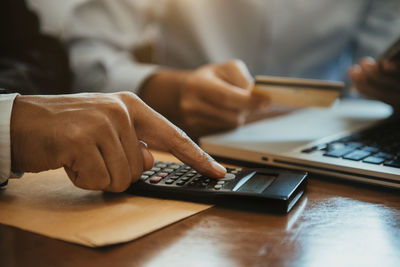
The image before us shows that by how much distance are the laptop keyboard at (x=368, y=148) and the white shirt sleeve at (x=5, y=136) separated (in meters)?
0.38

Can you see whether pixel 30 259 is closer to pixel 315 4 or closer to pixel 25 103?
pixel 25 103

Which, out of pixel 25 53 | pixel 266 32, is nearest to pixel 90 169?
pixel 25 53

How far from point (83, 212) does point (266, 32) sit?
3.83 ft

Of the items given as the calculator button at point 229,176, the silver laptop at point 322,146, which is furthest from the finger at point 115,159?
the silver laptop at point 322,146

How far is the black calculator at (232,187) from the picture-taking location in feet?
1.29

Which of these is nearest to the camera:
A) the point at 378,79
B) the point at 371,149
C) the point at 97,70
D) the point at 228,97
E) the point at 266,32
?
the point at 371,149

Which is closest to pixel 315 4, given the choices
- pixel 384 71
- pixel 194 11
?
pixel 194 11

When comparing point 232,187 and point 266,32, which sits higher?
point 266,32

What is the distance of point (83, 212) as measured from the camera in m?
0.38

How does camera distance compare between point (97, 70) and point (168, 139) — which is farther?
point (97, 70)

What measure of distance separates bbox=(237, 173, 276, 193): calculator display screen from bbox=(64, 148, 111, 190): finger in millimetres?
142

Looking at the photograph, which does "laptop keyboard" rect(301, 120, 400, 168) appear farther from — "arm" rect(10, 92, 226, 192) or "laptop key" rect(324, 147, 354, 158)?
"arm" rect(10, 92, 226, 192)

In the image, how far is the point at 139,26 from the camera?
1354mm

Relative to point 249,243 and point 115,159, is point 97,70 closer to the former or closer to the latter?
point 115,159
